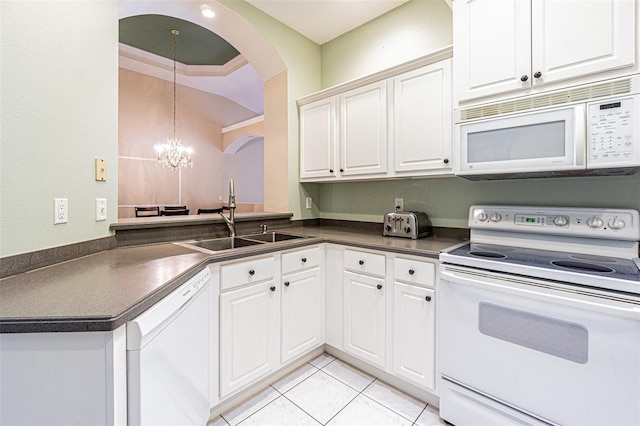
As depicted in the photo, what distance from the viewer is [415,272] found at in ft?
5.53

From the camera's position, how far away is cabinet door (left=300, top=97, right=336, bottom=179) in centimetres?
253

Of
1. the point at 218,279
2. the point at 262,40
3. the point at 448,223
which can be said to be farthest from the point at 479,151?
the point at 262,40

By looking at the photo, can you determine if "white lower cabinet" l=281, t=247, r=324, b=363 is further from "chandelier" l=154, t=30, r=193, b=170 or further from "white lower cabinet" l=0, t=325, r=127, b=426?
"chandelier" l=154, t=30, r=193, b=170

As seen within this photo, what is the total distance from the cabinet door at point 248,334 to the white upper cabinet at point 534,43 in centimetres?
170

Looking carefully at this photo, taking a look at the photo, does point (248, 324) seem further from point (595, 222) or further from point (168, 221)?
point (595, 222)

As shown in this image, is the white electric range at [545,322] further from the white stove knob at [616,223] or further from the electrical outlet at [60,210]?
the electrical outlet at [60,210]

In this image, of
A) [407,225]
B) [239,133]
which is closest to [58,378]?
[407,225]

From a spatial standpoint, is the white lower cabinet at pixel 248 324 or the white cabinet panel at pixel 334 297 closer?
the white lower cabinet at pixel 248 324

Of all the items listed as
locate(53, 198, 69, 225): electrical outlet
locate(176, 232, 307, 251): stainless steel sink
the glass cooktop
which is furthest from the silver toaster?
locate(53, 198, 69, 225): electrical outlet

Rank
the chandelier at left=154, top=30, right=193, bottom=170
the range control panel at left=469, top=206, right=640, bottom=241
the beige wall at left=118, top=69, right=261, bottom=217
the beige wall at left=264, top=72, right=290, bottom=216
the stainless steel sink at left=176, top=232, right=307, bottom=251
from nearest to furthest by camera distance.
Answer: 1. the range control panel at left=469, top=206, right=640, bottom=241
2. the stainless steel sink at left=176, top=232, right=307, bottom=251
3. the beige wall at left=264, top=72, right=290, bottom=216
4. the chandelier at left=154, top=30, right=193, bottom=170
5. the beige wall at left=118, top=69, right=261, bottom=217

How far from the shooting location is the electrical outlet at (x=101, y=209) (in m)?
1.50

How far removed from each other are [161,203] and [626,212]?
6.77 m

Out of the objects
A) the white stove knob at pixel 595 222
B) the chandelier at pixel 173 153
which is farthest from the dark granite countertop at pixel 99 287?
the chandelier at pixel 173 153

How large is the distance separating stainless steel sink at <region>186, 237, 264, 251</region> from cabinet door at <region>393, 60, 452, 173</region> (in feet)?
4.26
